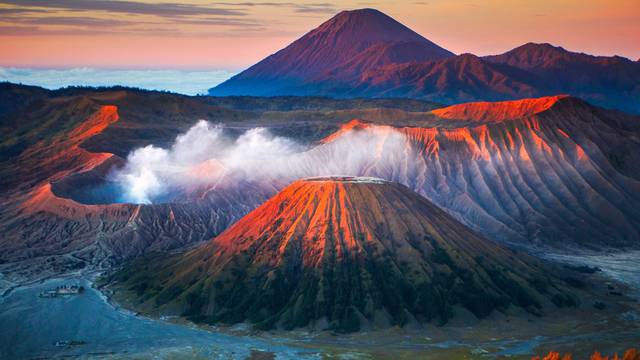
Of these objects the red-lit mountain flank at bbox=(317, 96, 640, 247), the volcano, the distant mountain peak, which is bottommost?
the volcano

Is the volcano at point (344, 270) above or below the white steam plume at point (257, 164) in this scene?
below

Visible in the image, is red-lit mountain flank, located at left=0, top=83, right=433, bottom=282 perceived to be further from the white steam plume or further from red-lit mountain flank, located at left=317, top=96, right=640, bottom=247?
red-lit mountain flank, located at left=317, top=96, right=640, bottom=247

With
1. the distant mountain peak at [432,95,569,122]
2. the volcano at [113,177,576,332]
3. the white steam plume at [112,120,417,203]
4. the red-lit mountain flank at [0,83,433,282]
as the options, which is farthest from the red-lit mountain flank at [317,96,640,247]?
the volcano at [113,177,576,332]

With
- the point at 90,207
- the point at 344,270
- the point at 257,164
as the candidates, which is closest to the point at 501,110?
the point at 257,164

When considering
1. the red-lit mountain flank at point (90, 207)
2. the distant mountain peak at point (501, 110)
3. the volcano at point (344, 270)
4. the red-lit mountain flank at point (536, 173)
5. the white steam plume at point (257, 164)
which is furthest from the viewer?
the distant mountain peak at point (501, 110)

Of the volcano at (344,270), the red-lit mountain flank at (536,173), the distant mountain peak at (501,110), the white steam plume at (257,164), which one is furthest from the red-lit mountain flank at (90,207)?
the distant mountain peak at (501,110)

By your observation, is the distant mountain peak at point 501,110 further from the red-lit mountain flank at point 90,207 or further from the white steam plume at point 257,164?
the red-lit mountain flank at point 90,207

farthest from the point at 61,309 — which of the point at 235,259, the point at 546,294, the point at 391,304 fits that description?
the point at 546,294

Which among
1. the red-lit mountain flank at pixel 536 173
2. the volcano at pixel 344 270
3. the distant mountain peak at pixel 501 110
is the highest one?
the distant mountain peak at pixel 501 110
